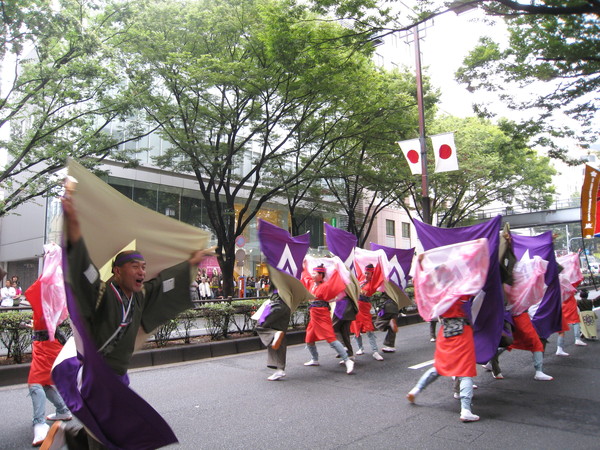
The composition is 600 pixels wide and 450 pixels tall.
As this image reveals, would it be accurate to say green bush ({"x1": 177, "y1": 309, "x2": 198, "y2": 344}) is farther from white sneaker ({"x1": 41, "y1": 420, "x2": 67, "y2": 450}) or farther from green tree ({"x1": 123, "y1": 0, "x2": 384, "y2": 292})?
white sneaker ({"x1": 41, "y1": 420, "x2": 67, "y2": 450})

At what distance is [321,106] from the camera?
16969 millimetres

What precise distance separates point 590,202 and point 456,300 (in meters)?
6.46

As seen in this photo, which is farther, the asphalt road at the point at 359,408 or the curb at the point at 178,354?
the curb at the point at 178,354

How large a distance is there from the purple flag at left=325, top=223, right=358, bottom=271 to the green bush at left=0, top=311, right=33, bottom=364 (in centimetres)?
563

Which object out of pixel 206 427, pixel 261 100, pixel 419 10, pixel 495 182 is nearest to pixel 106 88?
pixel 261 100

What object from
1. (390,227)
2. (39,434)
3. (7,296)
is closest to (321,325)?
(39,434)

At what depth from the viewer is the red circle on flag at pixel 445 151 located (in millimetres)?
13297

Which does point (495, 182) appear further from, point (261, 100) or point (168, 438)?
point (168, 438)

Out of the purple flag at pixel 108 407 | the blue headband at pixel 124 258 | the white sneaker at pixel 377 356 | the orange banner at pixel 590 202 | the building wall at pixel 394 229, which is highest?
the building wall at pixel 394 229

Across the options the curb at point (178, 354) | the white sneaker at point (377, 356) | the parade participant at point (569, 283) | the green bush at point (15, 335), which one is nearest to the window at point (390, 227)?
the curb at point (178, 354)

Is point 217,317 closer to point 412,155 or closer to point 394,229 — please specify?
point 412,155

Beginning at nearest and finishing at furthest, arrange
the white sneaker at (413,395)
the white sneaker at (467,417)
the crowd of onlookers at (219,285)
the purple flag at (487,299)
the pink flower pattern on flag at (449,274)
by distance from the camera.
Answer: the white sneaker at (467,417) → the pink flower pattern on flag at (449,274) → the white sneaker at (413,395) → the purple flag at (487,299) → the crowd of onlookers at (219,285)

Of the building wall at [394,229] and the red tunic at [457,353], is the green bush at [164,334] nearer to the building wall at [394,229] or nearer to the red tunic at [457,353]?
the red tunic at [457,353]

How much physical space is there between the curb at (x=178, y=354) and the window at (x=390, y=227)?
103 feet
